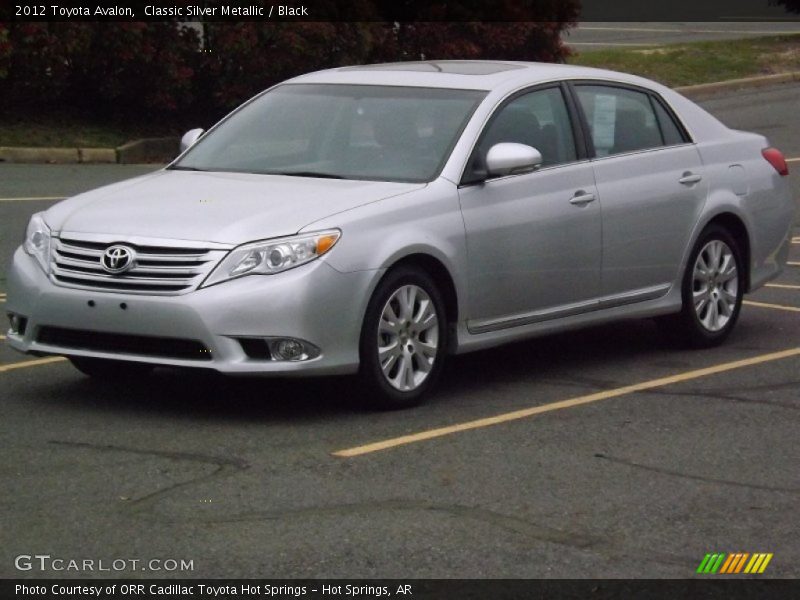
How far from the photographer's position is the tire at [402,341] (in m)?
7.98

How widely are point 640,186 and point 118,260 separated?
315 cm

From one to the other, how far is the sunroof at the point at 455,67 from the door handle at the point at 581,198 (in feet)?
2.68

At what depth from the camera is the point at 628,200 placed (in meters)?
9.48

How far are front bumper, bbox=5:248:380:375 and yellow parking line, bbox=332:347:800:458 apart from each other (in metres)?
0.52

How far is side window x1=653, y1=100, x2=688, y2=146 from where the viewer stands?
10.1 m

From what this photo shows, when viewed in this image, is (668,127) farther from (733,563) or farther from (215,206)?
(733,563)

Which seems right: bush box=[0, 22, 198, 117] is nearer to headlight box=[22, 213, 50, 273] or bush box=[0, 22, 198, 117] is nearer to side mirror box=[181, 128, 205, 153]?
side mirror box=[181, 128, 205, 153]

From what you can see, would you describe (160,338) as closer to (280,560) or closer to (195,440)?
(195,440)


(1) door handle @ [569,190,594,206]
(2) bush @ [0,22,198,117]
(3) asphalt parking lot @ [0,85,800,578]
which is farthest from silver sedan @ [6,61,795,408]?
(2) bush @ [0,22,198,117]

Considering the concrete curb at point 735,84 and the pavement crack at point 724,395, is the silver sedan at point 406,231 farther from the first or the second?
the concrete curb at point 735,84

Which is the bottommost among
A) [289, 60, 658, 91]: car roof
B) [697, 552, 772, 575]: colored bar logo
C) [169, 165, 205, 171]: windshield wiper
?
[697, 552, 772, 575]: colored bar logo

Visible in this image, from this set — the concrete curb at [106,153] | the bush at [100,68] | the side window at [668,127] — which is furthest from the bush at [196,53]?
the side window at [668,127]

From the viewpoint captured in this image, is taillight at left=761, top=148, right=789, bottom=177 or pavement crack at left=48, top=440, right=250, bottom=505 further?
taillight at left=761, top=148, right=789, bottom=177

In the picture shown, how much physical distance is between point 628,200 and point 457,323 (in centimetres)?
150
